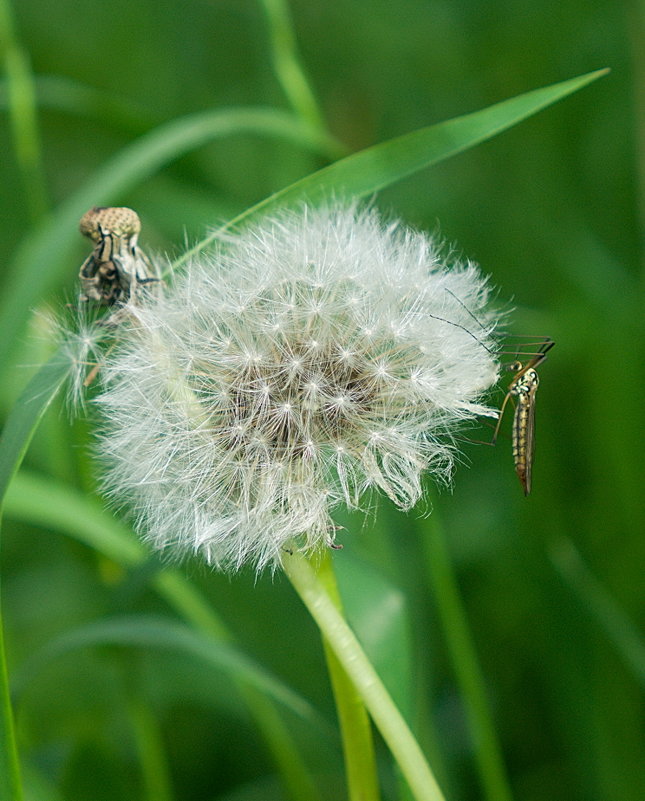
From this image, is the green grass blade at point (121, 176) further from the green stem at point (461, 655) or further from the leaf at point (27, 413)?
the green stem at point (461, 655)

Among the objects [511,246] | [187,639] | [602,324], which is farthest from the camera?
[511,246]

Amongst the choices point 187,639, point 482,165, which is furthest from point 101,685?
point 482,165

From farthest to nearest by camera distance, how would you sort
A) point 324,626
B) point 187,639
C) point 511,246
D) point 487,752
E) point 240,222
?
1. point 511,246
2. point 487,752
3. point 187,639
4. point 240,222
5. point 324,626

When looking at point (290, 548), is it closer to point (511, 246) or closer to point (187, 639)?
point (187, 639)

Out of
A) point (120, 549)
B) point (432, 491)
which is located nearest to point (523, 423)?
point (120, 549)

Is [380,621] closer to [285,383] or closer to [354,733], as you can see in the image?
[354,733]

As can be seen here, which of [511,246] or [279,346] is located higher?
[511,246]
